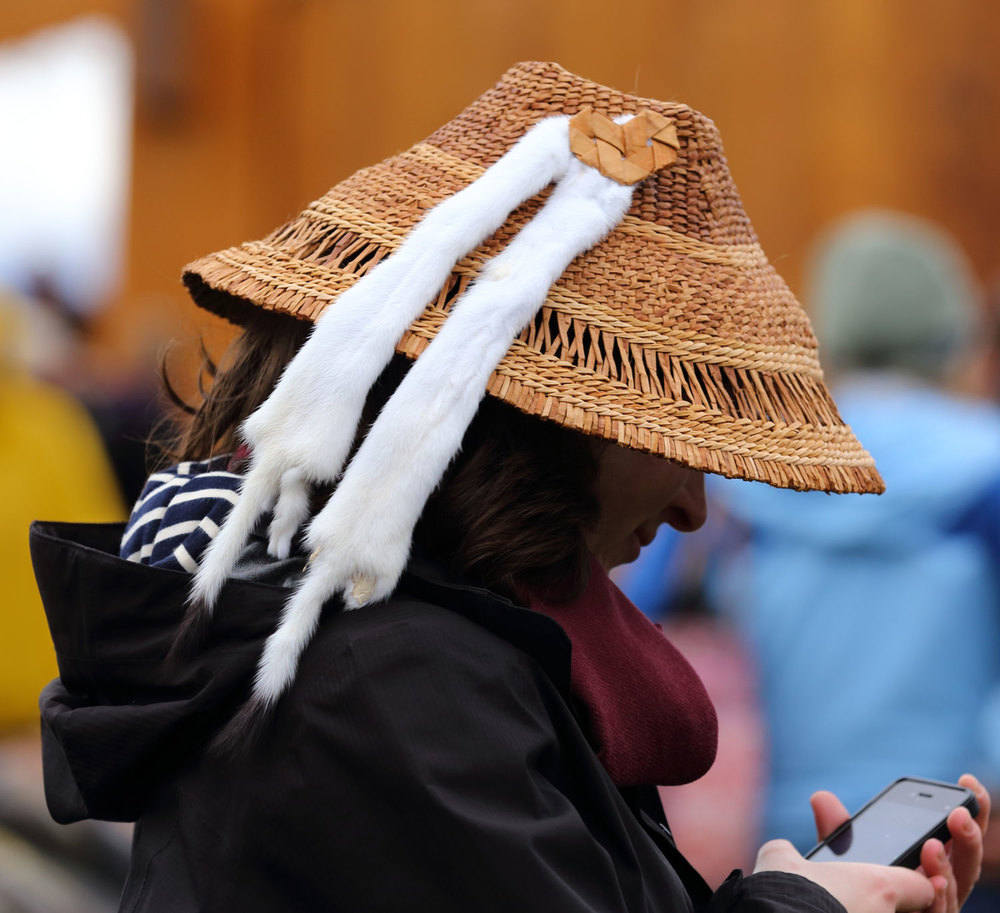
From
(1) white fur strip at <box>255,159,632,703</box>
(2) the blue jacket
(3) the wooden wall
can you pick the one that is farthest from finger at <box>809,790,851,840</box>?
(3) the wooden wall

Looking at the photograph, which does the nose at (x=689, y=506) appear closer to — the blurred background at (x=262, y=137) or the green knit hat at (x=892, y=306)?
the blurred background at (x=262, y=137)

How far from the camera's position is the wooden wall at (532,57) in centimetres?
499

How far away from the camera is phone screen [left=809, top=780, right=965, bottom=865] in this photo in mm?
1270

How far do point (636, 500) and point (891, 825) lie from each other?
19.0 inches

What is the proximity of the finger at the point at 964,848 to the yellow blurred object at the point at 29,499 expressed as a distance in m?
2.45

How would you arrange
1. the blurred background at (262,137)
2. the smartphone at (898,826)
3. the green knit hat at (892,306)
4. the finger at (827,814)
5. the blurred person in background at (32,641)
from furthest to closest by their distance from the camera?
the blurred background at (262,137), the green knit hat at (892,306), the blurred person in background at (32,641), the finger at (827,814), the smartphone at (898,826)

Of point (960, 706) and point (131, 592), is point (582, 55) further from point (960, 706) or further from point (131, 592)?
point (131, 592)

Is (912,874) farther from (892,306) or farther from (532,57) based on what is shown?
(532,57)

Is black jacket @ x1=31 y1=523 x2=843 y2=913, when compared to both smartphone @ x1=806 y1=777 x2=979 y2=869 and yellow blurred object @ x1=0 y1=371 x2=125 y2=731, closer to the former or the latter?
smartphone @ x1=806 y1=777 x2=979 y2=869

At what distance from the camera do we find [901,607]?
2.24 meters

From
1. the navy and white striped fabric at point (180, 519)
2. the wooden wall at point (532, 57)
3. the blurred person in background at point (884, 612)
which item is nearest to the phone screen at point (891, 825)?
the navy and white striped fabric at point (180, 519)

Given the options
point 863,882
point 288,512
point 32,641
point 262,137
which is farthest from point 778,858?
point 262,137

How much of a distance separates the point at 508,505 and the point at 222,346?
732mm

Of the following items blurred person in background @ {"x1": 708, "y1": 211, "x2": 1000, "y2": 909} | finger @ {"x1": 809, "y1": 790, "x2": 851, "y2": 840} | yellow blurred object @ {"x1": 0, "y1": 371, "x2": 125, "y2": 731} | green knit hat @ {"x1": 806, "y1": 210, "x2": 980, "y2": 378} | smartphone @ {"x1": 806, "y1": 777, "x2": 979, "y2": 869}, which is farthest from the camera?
yellow blurred object @ {"x1": 0, "y1": 371, "x2": 125, "y2": 731}
